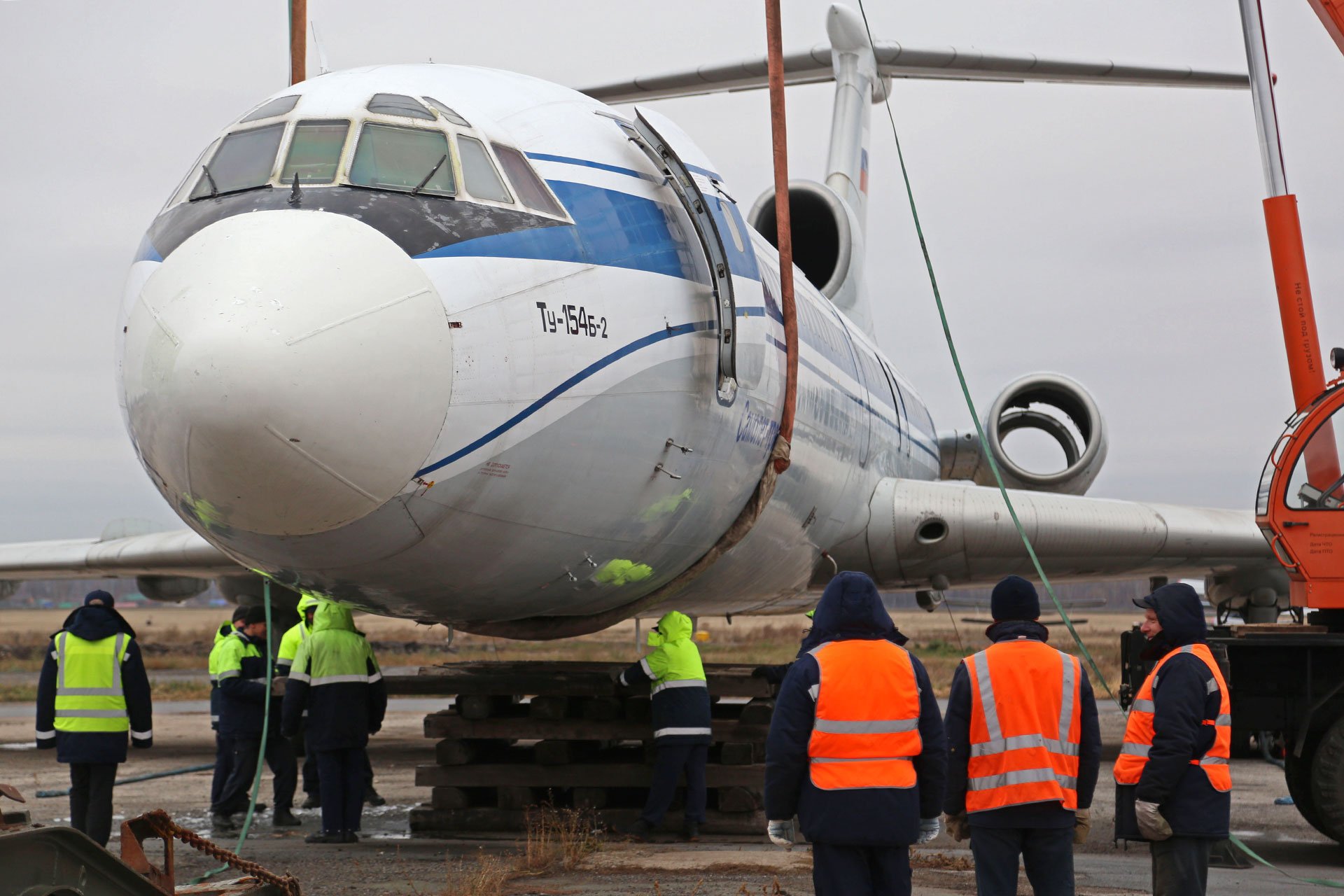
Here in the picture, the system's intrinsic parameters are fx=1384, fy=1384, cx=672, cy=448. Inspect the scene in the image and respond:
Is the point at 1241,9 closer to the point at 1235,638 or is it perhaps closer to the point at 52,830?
the point at 1235,638

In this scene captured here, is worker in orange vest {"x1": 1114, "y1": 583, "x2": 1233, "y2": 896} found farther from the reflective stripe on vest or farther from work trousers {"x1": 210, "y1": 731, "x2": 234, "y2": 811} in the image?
work trousers {"x1": 210, "y1": 731, "x2": 234, "y2": 811}

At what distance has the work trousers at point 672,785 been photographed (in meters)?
8.87

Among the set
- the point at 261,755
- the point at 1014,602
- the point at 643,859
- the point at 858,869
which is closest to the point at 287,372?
the point at 858,869

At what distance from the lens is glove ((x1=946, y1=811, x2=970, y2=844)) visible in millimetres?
5668

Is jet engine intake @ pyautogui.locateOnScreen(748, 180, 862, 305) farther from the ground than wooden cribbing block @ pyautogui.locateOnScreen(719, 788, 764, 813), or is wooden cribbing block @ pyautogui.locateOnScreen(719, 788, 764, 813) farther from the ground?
jet engine intake @ pyautogui.locateOnScreen(748, 180, 862, 305)

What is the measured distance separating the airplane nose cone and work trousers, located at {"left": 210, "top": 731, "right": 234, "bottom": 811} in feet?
19.4

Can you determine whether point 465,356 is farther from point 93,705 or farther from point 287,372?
point 93,705

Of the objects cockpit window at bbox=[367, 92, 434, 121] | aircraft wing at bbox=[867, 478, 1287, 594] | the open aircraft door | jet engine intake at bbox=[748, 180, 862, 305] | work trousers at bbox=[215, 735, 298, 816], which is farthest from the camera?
jet engine intake at bbox=[748, 180, 862, 305]

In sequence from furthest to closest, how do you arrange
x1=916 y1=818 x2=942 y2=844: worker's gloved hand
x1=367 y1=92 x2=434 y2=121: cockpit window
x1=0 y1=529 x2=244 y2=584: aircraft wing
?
1. x1=0 y1=529 x2=244 y2=584: aircraft wing
2. x1=367 y1=92 x2=434 y2=121: cockpit window
3. x1=916 y1=818 x2=942 y2=844: worker's gloved hand

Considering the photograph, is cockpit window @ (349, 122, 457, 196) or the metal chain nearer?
cockpit window @ (349, 122, 457, 196)

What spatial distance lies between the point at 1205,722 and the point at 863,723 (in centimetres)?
181

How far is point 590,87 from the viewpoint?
789 inches

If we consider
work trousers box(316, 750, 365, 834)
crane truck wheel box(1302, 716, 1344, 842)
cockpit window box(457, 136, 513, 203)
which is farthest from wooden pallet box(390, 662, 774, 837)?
cockpit window box(457, 136, 513, 203)

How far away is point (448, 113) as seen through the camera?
6.39 m
